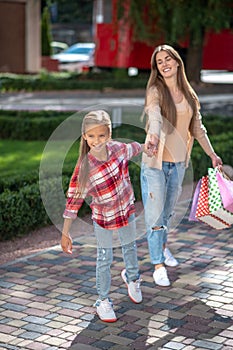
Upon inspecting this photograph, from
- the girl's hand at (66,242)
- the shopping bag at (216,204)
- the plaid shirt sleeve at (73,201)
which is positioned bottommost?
the girl's hand at (66,242)

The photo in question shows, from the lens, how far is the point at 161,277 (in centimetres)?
553

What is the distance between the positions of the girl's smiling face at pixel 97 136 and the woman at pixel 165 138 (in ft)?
2.31

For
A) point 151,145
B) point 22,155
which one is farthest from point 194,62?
point 151,145

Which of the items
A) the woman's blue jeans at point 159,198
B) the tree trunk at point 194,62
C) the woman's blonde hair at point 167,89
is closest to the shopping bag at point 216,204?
the woman's blue jeans at point 159,198

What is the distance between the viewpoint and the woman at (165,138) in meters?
5.32

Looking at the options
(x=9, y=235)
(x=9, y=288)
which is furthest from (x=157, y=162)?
(x=9, y=235)

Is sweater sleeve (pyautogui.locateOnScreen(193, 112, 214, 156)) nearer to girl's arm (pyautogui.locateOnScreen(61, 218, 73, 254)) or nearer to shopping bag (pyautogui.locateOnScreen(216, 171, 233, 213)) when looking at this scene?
shopping bag (pyautogui.locateOnScreen(216, 171, 233, 213))

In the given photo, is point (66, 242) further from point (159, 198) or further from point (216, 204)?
point (216, 204)

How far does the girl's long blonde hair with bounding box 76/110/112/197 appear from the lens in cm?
450

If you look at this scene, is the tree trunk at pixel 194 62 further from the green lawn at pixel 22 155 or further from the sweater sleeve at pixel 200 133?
the sweater sleeve at pixel 200 133

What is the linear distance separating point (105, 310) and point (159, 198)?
98cm

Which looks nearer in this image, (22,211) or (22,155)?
(22,211)

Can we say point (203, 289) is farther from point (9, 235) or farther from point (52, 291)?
point (9, 235)

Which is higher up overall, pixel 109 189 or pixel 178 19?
pixel 178 19
